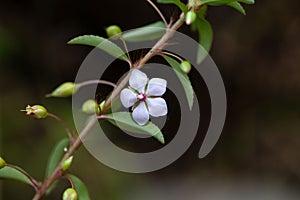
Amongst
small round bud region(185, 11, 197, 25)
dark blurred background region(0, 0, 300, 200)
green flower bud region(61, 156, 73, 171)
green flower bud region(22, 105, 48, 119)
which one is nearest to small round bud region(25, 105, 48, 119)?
green flower bud region(22, 105, 48, 119)

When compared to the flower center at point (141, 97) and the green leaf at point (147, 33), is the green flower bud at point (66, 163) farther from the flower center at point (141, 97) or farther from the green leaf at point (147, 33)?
the green leaf at point (147, 33)

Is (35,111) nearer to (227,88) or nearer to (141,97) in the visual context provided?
(141,97)

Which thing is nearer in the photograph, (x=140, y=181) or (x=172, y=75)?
(x=172, y=75)

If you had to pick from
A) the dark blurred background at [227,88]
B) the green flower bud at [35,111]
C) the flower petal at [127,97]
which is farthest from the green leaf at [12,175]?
the dark blurred background at [227,88]

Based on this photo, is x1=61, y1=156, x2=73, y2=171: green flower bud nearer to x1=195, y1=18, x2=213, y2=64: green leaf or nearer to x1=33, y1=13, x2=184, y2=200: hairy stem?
x1=33, y1=13, x2=184, y2=200: hairy stem

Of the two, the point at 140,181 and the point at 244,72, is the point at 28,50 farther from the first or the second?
the point at 244,72

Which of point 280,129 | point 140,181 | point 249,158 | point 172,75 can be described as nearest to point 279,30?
point 280,129

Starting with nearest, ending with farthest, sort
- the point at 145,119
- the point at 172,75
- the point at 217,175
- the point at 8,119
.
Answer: the point at 145,119
the point at 172,75
the point at 8,119
the point at 217,175
